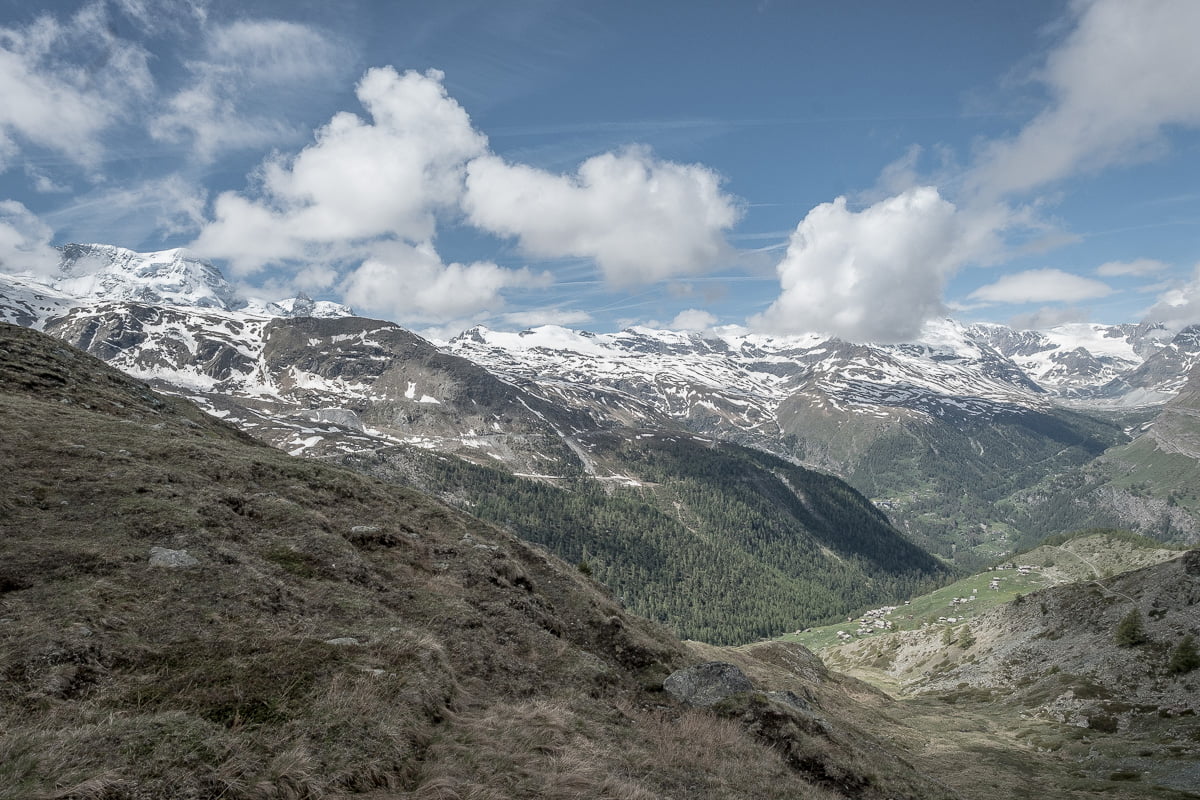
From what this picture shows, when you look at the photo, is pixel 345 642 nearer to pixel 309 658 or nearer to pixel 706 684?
pixel 309 658

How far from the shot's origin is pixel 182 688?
494 inches

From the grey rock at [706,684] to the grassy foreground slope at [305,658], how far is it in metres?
0.89

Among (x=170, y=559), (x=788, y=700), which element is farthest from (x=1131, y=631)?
(x=170, y=559)

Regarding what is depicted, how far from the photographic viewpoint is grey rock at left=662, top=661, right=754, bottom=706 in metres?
24.8

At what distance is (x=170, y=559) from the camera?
721 inches

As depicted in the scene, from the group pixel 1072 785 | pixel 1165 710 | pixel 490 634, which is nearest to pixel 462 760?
pixel 490 634

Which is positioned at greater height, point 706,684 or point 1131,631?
point 1131,631

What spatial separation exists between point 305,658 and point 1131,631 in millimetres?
100706

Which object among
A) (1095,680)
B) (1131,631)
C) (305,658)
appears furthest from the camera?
(1131,631)

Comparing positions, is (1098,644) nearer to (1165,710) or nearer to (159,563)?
(1165,710)

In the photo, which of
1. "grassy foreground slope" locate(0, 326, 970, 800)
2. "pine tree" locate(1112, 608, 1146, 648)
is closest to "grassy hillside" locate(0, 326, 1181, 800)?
"grassy foreground slope" locate(0, 326, 970, 800)

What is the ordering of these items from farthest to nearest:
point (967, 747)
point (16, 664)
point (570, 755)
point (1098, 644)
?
point (1098, 644) < point (967, 747) < point (570, 755) < point (16, 664)

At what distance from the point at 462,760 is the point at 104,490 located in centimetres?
2078

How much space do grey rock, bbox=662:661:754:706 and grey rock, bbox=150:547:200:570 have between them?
20331 mm
